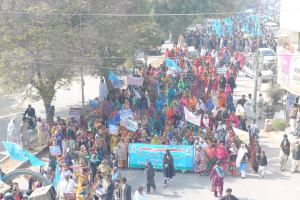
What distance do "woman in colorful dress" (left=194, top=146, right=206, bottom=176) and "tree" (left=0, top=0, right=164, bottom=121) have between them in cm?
572

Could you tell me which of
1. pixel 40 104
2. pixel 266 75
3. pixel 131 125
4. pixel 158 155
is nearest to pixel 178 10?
pixel 266 75

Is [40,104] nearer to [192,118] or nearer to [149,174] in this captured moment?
[192,118]

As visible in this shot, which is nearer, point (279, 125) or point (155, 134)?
point (155, 134)

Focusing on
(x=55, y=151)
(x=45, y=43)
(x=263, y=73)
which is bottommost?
(x=55, y=151)

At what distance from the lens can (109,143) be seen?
19.7 m

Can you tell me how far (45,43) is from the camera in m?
19.9

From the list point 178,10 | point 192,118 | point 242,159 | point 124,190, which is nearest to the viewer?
point 124,190

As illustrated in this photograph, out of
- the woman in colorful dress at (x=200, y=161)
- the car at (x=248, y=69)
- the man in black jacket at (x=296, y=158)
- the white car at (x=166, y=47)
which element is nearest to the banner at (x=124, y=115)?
the woman in colorful dress at (x=200, y=161)

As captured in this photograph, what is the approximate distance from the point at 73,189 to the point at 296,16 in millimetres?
11933

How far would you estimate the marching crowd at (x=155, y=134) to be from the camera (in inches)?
623

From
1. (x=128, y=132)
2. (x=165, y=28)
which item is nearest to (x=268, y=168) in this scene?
(x=128, y=132)

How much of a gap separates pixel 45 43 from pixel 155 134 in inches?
199

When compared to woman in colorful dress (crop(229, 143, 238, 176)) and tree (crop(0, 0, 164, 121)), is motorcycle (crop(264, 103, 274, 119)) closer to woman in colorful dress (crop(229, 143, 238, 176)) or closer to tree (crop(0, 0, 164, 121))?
woman in colorful dress (crop(229, 143, 238, 176))

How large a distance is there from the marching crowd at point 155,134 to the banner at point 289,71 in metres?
1.82
